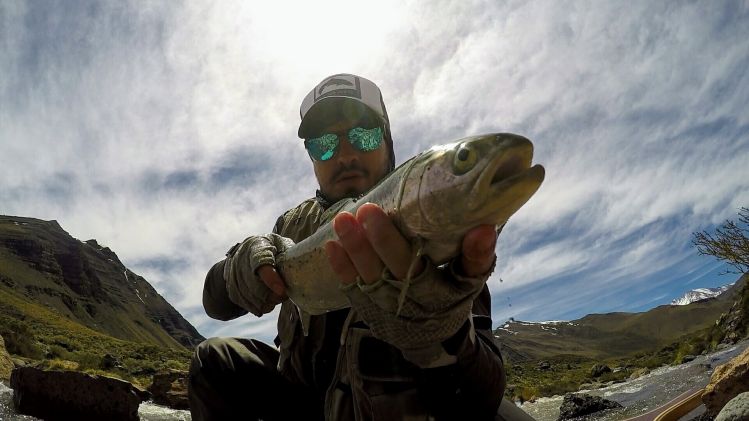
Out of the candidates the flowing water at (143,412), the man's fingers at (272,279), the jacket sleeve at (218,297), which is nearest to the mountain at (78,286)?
the flowing water at (143,412)

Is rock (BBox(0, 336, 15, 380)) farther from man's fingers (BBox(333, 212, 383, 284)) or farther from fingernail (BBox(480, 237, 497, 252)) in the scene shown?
fingernail (BBox(480, 237, 497, 252))

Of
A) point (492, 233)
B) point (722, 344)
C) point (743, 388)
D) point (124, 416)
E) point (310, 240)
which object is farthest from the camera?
point (722, 344)

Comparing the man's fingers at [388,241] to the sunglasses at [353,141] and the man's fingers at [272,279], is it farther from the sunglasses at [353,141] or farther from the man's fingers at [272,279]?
the sunglasses at [353,141]

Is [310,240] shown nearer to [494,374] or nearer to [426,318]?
[426,318]

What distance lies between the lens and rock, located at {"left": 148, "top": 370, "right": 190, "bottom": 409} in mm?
12008

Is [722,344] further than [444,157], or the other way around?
[722,344]

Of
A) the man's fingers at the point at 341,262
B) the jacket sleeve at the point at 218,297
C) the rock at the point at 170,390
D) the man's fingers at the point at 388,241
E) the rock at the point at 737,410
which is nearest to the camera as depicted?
the man's fingers at the point at 388,241

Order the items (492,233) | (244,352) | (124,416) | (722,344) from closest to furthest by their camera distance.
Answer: (492,233), (244,352), (124,416), (722,344)

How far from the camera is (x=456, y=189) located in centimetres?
176

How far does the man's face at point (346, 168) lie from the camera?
3.93 meters

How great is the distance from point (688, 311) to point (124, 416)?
22030cm

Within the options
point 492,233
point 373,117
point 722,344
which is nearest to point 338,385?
point 492,233

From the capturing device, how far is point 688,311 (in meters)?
177

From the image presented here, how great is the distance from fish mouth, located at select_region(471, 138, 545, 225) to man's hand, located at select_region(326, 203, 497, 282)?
0.12m
